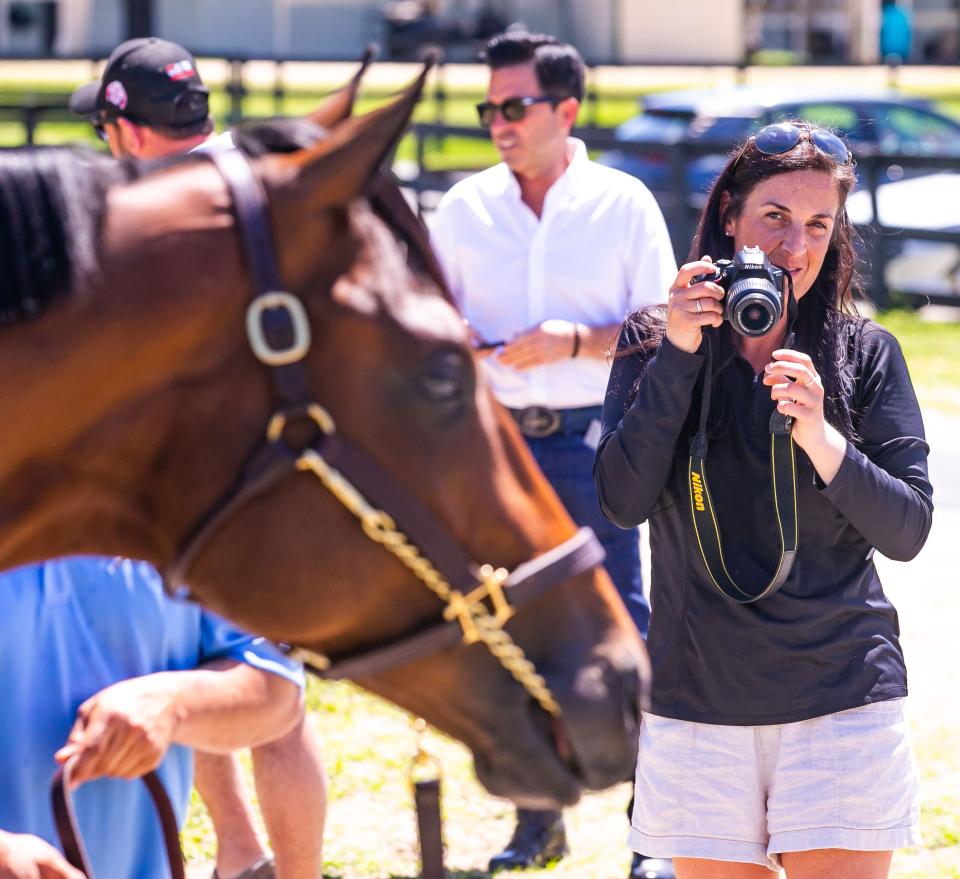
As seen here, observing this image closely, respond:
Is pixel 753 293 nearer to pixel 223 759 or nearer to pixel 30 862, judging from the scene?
pixel 30 862

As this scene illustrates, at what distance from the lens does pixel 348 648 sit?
194 cm

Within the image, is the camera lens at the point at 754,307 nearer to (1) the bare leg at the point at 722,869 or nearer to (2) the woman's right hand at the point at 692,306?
(2) the woman's right hand at the point at 692,306

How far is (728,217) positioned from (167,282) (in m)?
1.48

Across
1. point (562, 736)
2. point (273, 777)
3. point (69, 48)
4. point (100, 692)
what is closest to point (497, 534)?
point (562, 736)

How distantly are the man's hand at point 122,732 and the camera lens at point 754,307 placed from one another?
1.16 m

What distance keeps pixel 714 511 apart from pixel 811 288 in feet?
1.67

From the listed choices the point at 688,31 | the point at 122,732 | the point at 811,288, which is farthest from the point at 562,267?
the point at 688,31

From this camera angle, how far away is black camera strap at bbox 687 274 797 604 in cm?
272

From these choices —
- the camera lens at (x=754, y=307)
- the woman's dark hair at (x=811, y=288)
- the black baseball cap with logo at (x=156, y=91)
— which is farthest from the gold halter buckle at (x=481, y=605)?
the black baseball cap with logo at (x=156, y=91)

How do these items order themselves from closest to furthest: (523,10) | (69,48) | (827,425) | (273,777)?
(827,425) < (273,777) < (69,48) < (523,10)

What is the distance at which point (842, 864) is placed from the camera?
2.77 metres

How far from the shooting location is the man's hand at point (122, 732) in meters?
2.21

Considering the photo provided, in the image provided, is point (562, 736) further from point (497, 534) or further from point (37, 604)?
point (37, 604)

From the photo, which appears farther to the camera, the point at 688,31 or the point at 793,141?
the point at 688,31
